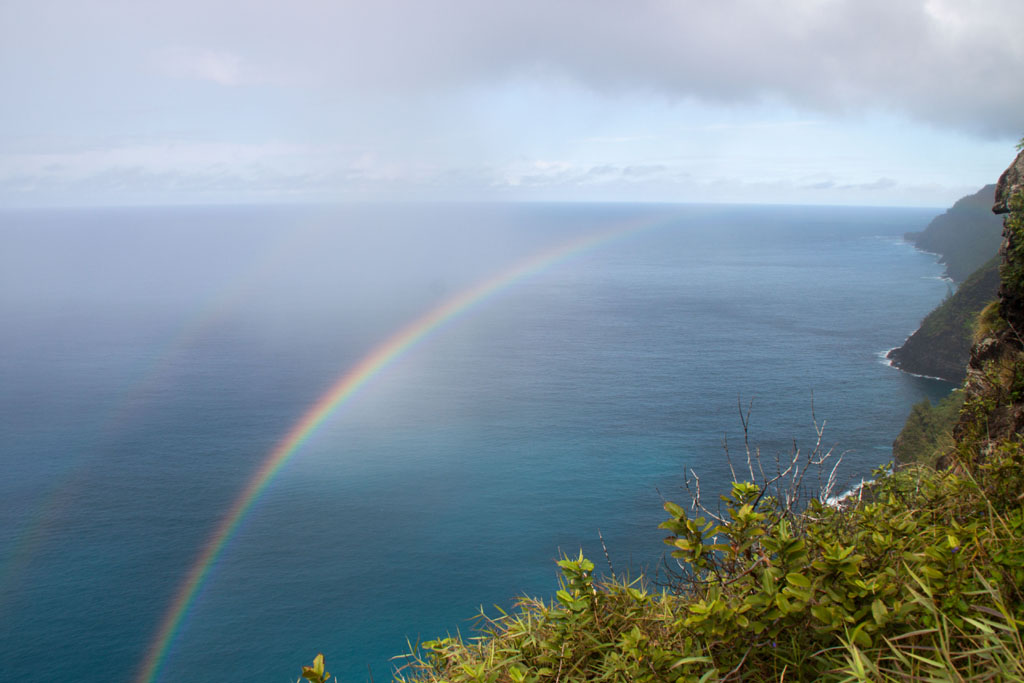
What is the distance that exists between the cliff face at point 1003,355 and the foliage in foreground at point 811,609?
3752 mm

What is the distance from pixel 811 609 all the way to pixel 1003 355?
11.1m

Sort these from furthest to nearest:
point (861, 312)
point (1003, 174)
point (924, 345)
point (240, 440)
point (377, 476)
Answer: point (861, 312), point (924, 345), point (240, 440), point (377, 476), point (1003, 174)

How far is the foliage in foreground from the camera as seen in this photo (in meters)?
4.84

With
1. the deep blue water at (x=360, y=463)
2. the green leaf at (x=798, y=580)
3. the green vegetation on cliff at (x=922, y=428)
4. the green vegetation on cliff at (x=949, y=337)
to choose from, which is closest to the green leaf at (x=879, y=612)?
the green leaf at (x=798, y=580)

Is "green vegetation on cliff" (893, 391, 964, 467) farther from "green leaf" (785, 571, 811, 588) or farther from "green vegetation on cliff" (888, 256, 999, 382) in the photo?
"green leaf" (785, 571, 811, 588)

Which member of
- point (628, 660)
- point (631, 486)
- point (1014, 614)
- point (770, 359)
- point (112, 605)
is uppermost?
point (1014, 614)

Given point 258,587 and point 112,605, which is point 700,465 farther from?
point 112,605

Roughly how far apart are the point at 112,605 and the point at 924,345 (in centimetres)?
12692

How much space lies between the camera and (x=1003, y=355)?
1330 cm

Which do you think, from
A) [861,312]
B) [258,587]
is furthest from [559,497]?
[861,312]

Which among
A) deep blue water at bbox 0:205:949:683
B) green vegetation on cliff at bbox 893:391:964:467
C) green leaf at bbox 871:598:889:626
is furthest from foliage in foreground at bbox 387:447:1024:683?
green vegetation on cliff at bbox 893:391:964:467

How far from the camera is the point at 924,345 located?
4813 inches

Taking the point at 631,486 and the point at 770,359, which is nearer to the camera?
the point at 631,486

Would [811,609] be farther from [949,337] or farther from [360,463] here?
[949,337]
